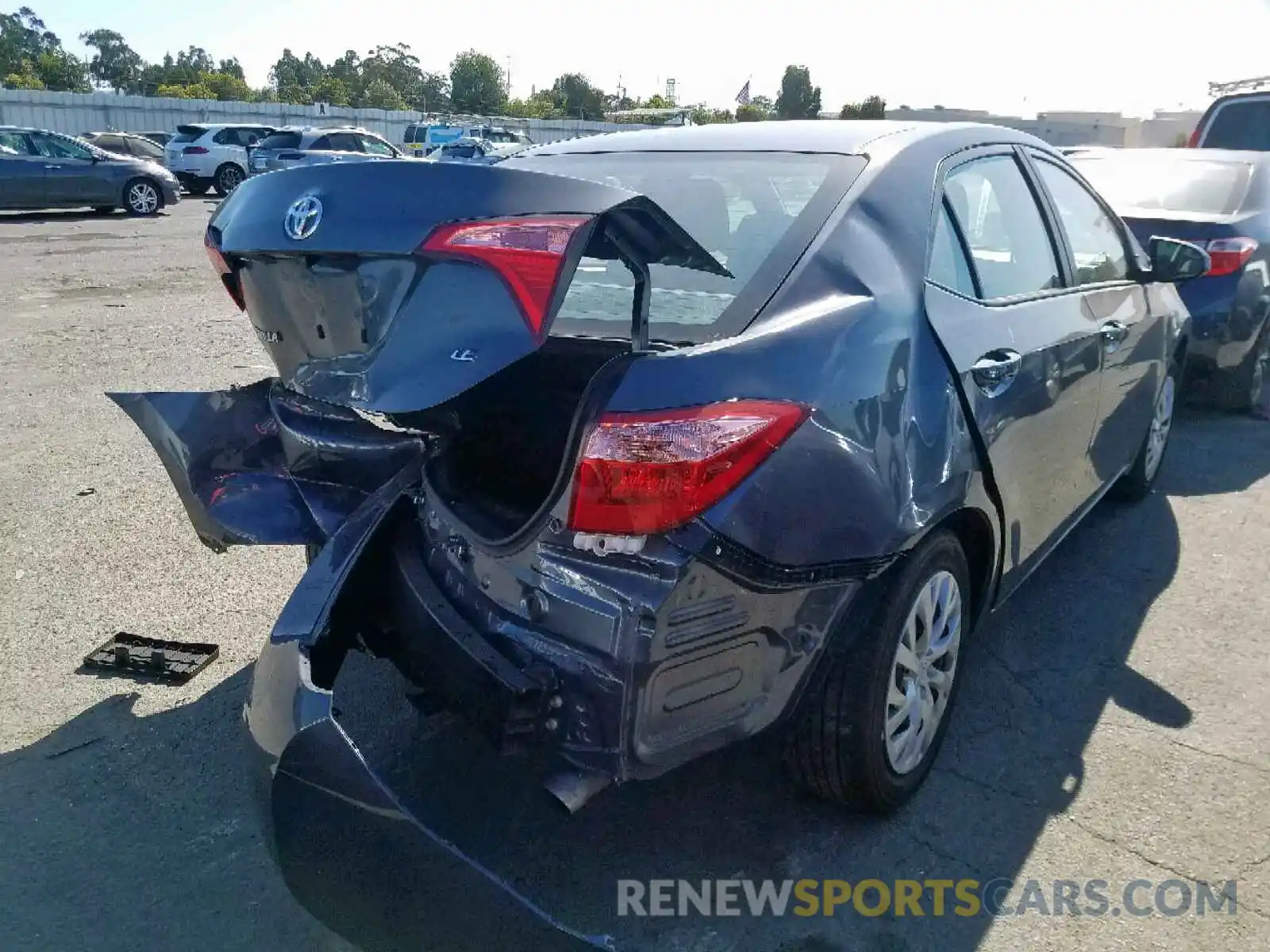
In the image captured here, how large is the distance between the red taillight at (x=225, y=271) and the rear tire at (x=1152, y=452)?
386 cm

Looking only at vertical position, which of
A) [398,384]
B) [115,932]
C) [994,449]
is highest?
[398,384]

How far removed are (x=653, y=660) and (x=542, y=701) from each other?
26 cm

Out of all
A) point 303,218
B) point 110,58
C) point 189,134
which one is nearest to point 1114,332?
point 303,218

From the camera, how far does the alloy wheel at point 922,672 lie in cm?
262

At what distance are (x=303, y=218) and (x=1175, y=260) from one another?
11.5 ft

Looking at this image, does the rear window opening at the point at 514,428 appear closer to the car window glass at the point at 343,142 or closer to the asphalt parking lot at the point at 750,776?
the asphalt parking lot at the point at 750,776

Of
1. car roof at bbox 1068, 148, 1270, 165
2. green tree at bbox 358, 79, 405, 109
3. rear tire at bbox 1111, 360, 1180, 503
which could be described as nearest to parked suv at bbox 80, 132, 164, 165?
car roof at bbox 1068, 148, 1270, 165

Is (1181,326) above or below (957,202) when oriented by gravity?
below

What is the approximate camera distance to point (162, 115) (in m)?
45.8

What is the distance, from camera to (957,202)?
9.87ft

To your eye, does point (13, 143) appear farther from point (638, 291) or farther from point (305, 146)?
point (638, 291)

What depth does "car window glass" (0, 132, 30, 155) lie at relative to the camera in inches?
710

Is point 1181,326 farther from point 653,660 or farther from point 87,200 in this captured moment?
point 87,200

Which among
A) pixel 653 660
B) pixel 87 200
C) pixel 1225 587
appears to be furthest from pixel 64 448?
pixel 87 200
